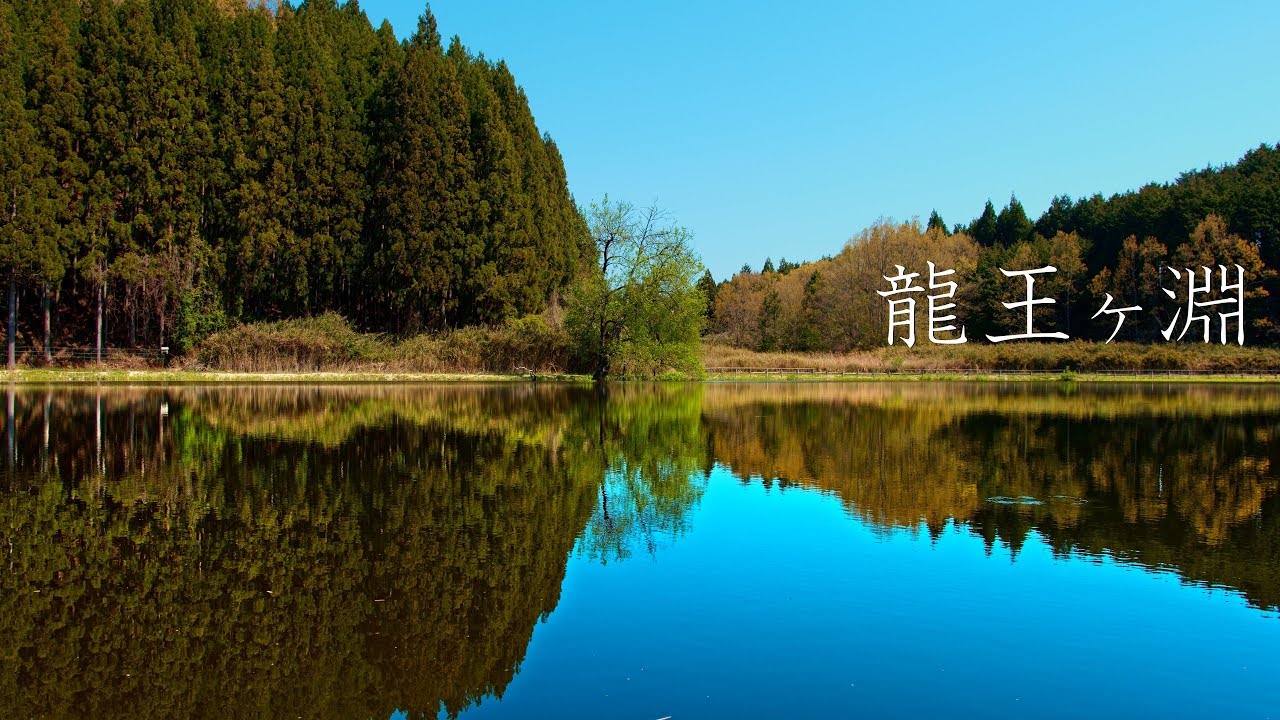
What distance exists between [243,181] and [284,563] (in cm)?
4104

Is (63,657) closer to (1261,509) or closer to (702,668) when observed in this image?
(702,668)

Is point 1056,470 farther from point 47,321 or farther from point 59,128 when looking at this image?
point 59,128

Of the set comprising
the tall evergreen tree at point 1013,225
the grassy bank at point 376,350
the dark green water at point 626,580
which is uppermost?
the tall evergreen tree at point 1013,225

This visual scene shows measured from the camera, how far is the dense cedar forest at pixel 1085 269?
67.4m

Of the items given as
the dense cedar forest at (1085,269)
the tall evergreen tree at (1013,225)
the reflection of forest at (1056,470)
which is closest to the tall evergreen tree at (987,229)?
the tall evergreen tree at (1013,225)

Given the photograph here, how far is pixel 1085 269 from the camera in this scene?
77125 millimetres

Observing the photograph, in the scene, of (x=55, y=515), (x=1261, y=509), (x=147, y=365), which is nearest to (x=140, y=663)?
(x=55, y=515)

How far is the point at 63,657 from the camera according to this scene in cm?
564

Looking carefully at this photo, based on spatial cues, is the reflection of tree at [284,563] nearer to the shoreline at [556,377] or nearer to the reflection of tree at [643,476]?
the reflection of tree at [643,476]

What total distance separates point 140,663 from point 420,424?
14987mm

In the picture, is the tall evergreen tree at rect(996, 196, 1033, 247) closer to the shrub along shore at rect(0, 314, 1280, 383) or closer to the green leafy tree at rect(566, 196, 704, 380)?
the shrub along shore at rect(0, 314, 1280, 383)

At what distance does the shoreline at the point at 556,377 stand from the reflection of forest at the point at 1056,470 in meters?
16.4

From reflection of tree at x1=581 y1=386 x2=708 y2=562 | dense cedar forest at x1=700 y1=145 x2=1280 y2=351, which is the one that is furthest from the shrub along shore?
reflection of tree at x1=581 y1=386 x2=708 y2=562

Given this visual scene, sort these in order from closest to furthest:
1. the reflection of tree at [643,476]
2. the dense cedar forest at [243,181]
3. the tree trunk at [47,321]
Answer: the reflection of tree at [643,476]
the tree trunk at [47,321]
the dense cedar forest at [243,181]
